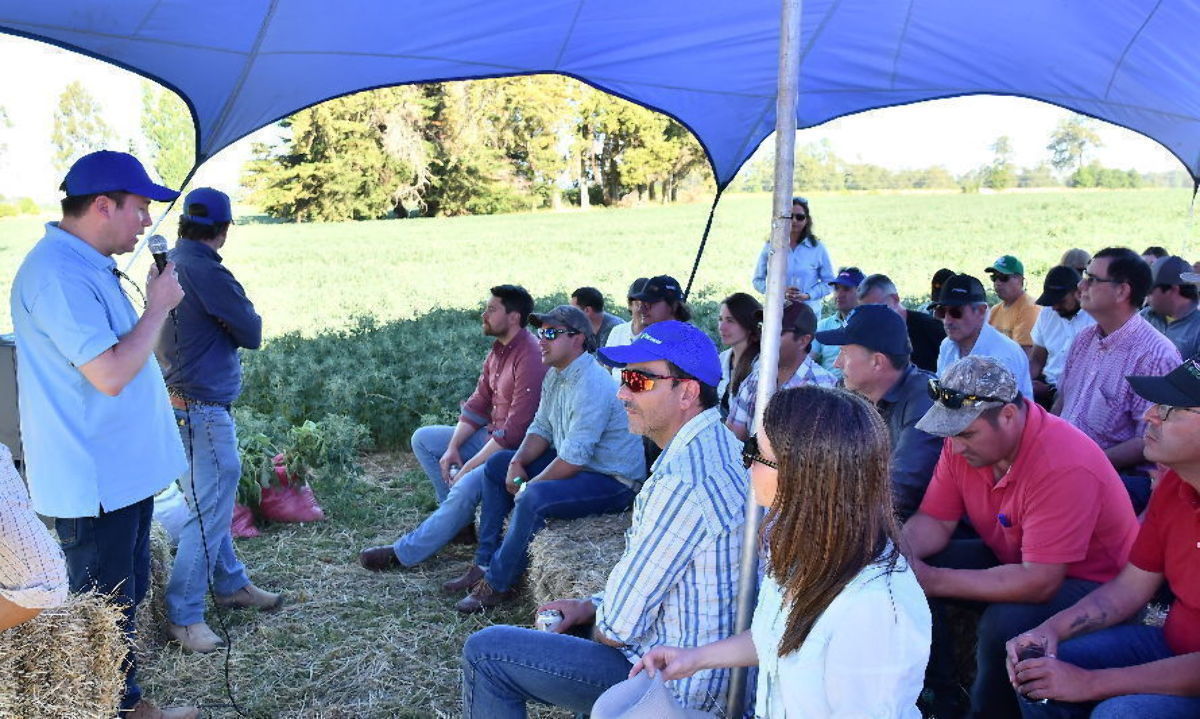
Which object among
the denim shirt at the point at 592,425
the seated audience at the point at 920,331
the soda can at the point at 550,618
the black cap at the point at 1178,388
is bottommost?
the soda can at the point at 550,618

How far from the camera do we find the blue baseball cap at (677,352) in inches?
103

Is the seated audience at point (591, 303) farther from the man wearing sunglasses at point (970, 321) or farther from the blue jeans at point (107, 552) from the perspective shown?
the blue jeans at point (107, 552)

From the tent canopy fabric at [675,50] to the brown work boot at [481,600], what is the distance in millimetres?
2495

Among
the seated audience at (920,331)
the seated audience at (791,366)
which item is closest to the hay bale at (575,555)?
the seated audience at (791,366)

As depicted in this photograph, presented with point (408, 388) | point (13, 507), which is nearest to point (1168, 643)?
point (13, 507)

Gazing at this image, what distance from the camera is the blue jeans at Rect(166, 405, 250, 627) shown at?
4.20 m

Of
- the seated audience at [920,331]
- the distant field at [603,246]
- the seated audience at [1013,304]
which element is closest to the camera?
the seated audience at [920,331]

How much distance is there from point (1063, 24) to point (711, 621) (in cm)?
374

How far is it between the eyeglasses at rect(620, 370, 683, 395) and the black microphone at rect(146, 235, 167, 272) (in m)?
1.93

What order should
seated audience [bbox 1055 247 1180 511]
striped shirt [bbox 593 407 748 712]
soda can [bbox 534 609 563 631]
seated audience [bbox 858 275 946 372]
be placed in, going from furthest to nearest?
1. seated audience [bbox 858 275 946 372]
2. seated audience [bbox 1055 247 1180 511]
3. soda can [bbox 534 609 563 631]
4. striped shirt [bbox 593 407 748 712]

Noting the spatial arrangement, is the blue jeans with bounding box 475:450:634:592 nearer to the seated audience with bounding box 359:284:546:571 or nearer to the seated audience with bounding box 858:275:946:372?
the seated audience with bounding box 359:284:546:571

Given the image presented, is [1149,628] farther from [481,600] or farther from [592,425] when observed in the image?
[481,600]

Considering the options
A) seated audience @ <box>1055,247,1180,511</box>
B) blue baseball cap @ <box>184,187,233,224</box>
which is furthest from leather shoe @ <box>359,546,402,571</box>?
seated audience @ <box>1055,247,1180,511</box>

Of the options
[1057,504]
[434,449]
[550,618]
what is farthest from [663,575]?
[434,449]
